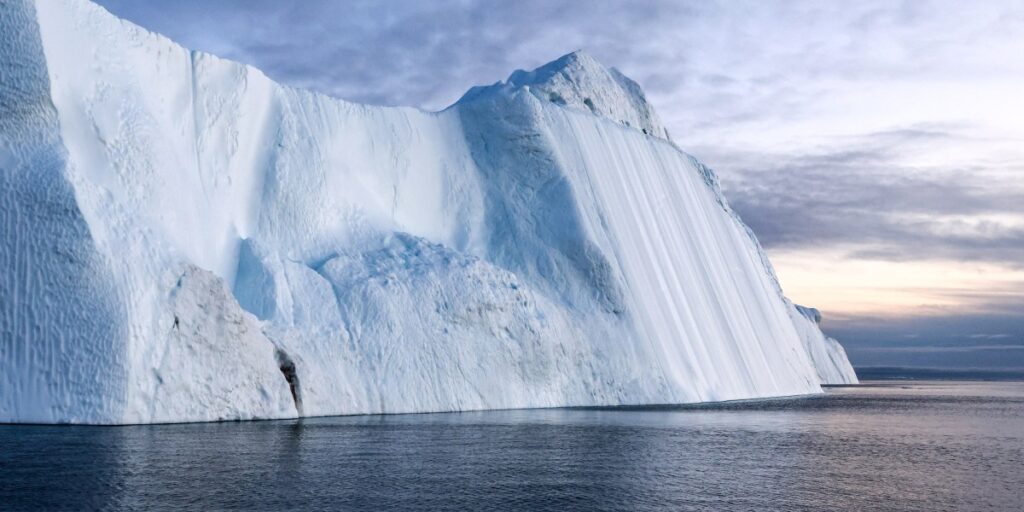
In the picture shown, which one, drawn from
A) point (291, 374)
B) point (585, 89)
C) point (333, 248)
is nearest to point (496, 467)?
point (291, 374)

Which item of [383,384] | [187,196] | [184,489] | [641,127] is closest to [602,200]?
[641,127]

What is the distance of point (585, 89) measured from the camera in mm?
46125

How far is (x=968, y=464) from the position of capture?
19984mm

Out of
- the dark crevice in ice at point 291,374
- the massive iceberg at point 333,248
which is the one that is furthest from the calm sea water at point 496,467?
the massive iceberg at point 333,248

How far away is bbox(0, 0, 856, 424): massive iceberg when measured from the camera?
72.9 feet

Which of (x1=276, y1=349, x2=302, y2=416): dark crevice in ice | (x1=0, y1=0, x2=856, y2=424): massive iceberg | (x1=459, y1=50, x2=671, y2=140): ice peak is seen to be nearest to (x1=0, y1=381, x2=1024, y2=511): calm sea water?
(x1=276, y1=349, x2=302, y2=416): dark crevice in ice

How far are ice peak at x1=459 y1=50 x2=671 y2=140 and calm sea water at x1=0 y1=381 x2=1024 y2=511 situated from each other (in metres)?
20.7

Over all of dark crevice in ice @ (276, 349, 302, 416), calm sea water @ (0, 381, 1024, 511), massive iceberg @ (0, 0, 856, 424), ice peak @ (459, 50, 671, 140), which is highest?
ice peak @ (459, 50, 671, 140)

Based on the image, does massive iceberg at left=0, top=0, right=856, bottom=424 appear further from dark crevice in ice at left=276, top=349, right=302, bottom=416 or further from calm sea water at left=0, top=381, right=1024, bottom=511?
calm sea water at left=0, top=381, right=1024, bottom=511

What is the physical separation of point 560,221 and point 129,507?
28138 millimetres

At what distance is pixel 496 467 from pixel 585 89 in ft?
103

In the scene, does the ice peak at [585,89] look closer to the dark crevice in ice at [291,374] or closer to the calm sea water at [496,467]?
the dark crevice in ice at [291,374]

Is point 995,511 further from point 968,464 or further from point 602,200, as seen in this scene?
point 602,200

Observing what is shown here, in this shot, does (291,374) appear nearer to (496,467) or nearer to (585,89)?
(496,467)
